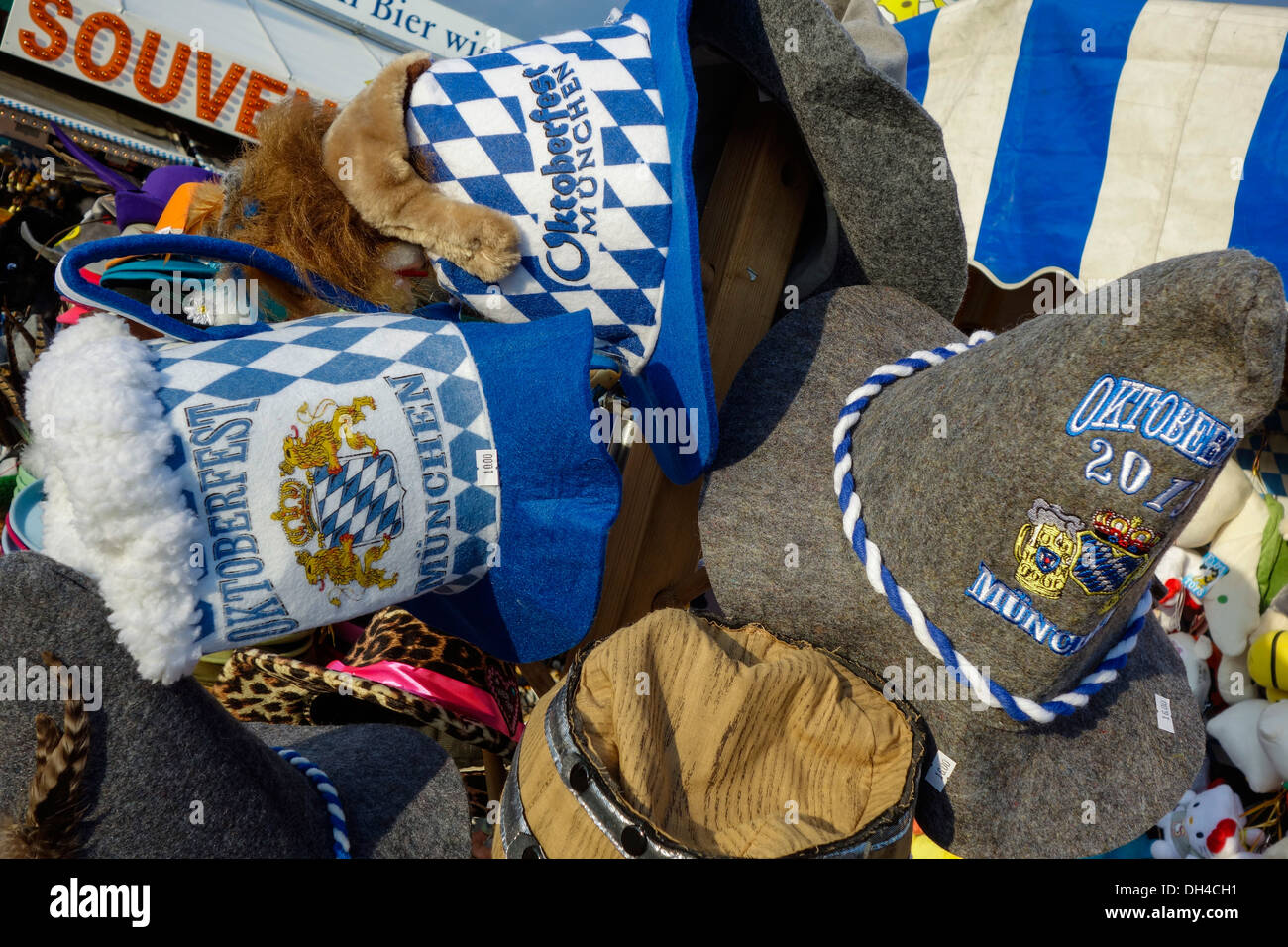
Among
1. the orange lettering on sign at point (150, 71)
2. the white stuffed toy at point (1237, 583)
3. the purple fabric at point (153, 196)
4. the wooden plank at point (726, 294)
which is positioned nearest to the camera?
the wooden plank at point (726, 294)

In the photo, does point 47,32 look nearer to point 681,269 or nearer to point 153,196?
point 153,196

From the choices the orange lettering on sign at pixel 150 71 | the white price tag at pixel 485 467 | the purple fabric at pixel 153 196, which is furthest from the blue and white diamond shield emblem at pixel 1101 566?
the orange lettering on sign at pixel 150 71

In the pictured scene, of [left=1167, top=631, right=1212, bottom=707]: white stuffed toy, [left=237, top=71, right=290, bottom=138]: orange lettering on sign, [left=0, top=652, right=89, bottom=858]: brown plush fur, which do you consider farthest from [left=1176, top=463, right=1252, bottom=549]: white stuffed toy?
[left=237, top=71, right=290, bottom=138]: orange lettering on sign

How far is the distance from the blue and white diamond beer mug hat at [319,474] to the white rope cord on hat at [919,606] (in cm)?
18

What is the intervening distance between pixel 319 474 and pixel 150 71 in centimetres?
395

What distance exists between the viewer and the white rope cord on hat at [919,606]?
0.52 metres

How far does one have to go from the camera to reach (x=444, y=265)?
0.63 meters

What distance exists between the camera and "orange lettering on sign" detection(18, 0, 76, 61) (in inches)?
126

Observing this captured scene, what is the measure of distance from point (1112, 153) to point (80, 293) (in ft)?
5.30

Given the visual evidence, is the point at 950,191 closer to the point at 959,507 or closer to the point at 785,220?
the point at 785,220

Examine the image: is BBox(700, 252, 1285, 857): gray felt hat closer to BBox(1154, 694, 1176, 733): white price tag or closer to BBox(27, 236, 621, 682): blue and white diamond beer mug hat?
BBox(1154, 694, 1176, 733): white price tag

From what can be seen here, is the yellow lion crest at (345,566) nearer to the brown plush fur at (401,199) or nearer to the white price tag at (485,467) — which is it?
the white price tag at (485,467)

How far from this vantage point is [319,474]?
1.67ft
